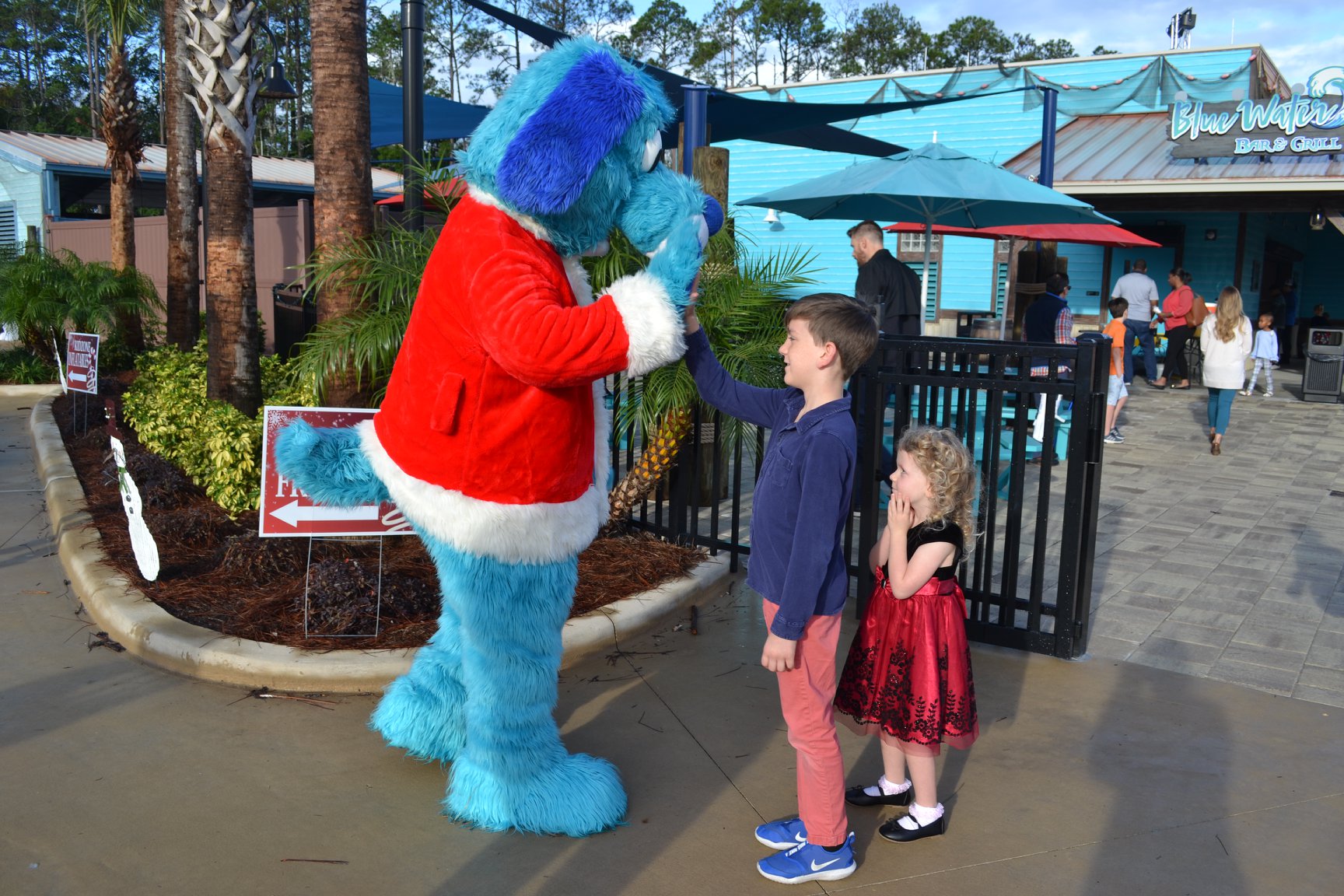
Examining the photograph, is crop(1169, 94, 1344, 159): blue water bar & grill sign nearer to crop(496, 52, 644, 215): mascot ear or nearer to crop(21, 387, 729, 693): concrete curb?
crop(21, 387, 729, 693): concrete curb

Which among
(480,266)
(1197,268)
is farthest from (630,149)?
(1197,268)

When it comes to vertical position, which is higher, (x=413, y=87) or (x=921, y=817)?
(x=413, y=87)

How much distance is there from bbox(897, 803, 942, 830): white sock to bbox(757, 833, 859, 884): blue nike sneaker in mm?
261

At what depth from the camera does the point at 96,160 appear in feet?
72.5

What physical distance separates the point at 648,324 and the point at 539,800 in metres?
1.42

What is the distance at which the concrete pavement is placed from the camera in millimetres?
2764

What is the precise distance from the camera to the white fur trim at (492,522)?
9.04ft

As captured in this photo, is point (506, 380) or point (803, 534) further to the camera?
point (506, 380)

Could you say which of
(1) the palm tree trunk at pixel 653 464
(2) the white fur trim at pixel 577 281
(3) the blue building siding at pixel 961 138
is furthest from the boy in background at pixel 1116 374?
(2) the white fur trim at pixel 577 281

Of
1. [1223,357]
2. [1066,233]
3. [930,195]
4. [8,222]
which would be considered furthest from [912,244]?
[8,222]

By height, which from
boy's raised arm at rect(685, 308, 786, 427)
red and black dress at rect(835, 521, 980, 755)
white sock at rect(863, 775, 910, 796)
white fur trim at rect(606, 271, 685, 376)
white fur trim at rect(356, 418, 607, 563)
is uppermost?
white fur trim at rect(606, 271, 685, 376)

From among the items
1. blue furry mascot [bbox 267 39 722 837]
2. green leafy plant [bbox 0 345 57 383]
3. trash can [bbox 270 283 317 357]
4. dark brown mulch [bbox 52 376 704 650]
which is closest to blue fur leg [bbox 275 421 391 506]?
blue furry mascot [bbox 267 39 722 837]

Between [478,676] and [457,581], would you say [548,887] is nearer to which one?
[478,676]

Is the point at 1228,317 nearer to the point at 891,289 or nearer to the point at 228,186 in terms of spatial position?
the point at 891,289
